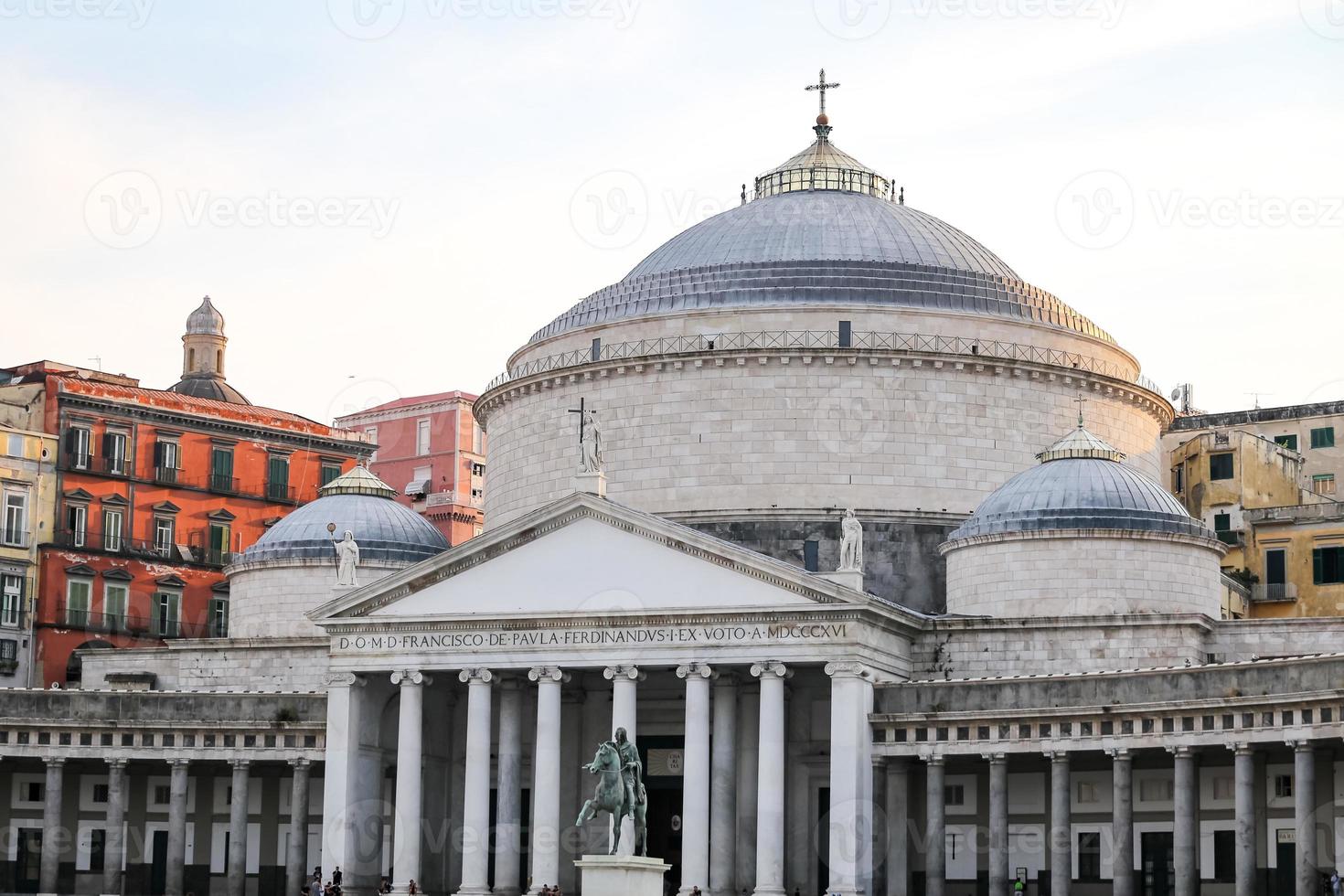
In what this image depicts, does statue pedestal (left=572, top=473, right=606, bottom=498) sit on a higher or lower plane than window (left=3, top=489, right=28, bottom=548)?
lower

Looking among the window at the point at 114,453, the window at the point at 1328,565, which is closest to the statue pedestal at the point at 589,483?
the window at the point at 1328,565

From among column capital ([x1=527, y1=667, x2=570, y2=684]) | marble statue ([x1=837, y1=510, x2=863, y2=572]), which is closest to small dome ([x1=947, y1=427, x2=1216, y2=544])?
marble statue ([x1=837, y1=510, x2=863, y2=572])

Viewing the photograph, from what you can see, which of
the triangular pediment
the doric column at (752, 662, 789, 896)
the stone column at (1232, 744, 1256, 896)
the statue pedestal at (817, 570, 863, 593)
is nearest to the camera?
the stone column at (1232, 744, 1256, 896)

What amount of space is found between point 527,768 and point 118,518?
28047 millimetres

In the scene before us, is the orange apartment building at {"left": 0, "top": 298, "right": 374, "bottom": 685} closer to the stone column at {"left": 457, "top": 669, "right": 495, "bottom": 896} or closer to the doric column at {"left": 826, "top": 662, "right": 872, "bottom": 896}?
the stone column at {"left": 457, "top": 669, "right": 495, "bottom": 896}

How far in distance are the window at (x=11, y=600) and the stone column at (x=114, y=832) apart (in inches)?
648

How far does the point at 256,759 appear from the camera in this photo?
82.9 metres

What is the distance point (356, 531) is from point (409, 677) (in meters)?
12.1

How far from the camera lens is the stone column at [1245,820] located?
67.4 m

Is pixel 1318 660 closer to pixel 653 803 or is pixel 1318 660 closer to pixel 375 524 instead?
pixel 653 803

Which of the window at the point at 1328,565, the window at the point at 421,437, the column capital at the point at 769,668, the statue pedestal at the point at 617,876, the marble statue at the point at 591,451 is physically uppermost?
the window at the point at 421,437

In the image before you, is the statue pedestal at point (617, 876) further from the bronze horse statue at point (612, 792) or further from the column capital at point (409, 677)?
the column capital at point (409, 677)

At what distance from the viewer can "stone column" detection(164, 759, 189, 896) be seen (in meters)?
82.3

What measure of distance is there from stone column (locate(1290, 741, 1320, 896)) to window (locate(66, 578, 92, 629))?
5169 cm
